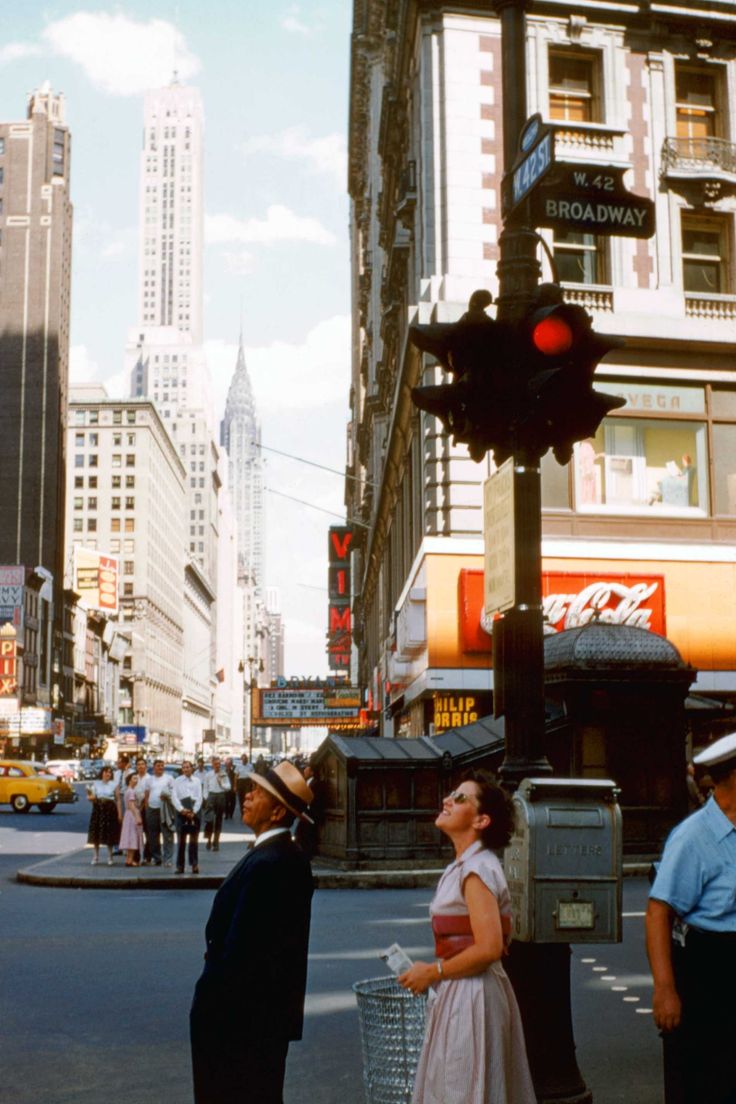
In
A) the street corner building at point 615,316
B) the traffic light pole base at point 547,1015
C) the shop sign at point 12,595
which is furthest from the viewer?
the shop sign at point 12,595

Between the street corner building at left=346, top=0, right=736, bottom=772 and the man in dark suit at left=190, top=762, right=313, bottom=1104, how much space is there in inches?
807

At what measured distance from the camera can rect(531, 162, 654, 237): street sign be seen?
6.82m

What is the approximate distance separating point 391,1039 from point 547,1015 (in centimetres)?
102

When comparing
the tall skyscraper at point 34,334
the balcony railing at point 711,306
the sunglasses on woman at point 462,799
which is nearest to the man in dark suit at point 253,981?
the sunglasses on woman at point 462,799

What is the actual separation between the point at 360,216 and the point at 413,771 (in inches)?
2406

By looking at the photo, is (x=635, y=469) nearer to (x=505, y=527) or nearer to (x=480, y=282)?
(x=480, y=282)

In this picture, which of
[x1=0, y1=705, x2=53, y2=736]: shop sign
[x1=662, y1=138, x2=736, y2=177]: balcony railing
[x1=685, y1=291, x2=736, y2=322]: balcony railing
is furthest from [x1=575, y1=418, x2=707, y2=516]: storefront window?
[x1=0, y1=705, x2=53, y2=736]: shop sign

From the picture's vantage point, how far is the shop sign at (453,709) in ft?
84.7

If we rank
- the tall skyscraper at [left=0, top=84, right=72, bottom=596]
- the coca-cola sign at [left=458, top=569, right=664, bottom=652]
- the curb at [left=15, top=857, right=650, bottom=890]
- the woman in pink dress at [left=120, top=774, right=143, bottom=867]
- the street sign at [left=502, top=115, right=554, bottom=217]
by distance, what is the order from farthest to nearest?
the tall skyscraper at [left=0, top=84, right=72, bottom=596], the coca-cola sign at [left=458, top=569, right=664, bottom=652], the woman in pink dress at [left=120, top=774, right=143, bottom=867], the curb at [left=15, top=857, right=650, bottom=890], the street sign at [left=502, top=115, right=554, bottom=217]

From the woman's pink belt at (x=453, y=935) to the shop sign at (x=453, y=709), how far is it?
69.3 ft

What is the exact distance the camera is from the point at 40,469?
13788 cm

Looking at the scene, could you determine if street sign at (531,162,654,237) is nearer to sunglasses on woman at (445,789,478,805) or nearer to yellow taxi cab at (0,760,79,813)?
sunglasses on woman at (445,789,478,805)

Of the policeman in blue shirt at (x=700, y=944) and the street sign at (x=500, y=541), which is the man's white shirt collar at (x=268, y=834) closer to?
the policeman in blue shirt at (x=700, y=944)

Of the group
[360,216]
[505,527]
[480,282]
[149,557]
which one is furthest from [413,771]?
[149,557]
